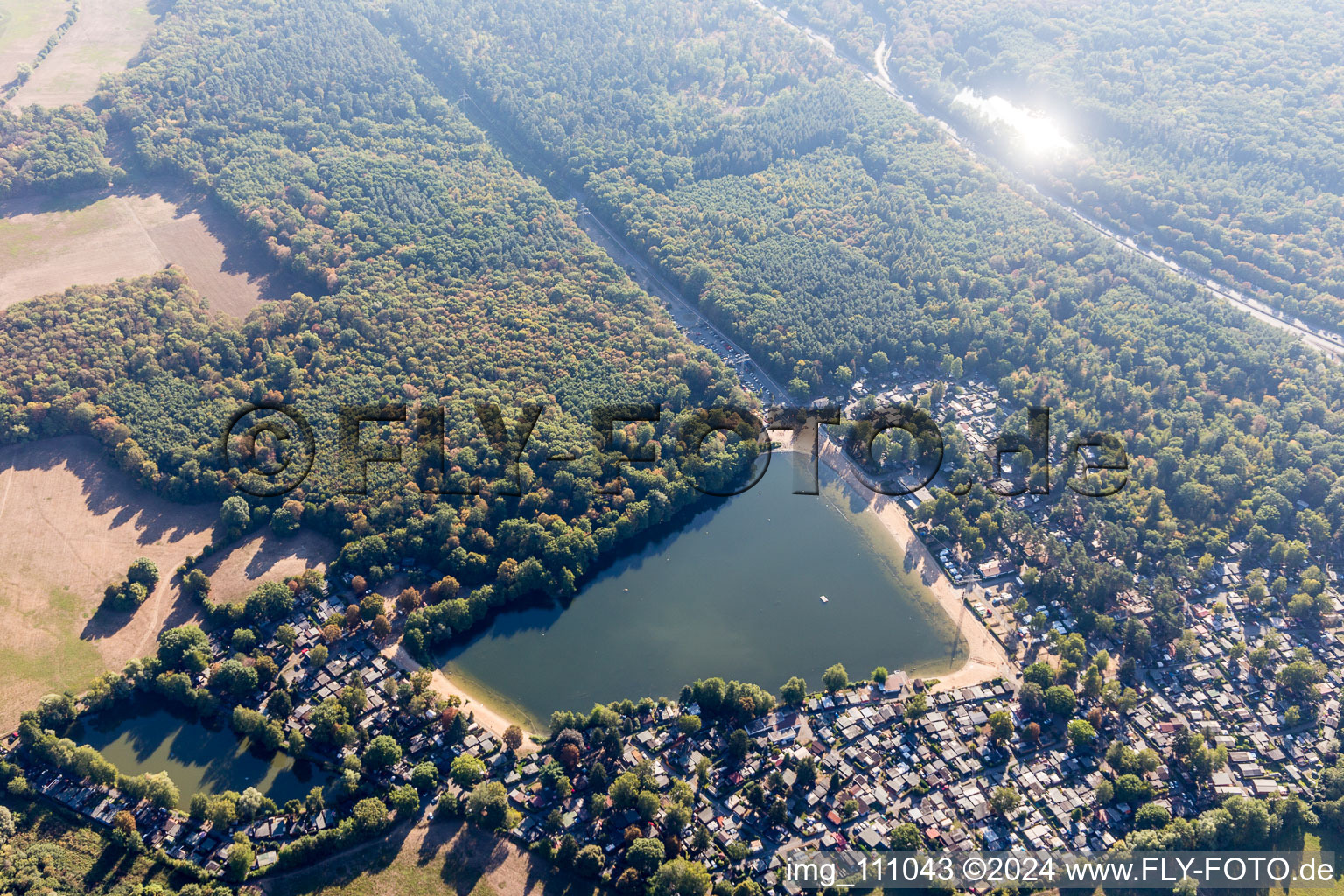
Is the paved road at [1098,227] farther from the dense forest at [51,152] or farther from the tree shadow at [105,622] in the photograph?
the tree shadow at [105,622]

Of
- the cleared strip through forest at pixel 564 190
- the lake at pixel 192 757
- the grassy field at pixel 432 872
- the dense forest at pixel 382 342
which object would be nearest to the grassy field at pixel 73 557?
the dense forest at pixel 382 342

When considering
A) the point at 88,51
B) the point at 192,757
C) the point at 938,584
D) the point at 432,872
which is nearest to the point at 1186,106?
the point at 938,584

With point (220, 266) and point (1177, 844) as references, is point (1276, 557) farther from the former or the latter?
point (220, 266)

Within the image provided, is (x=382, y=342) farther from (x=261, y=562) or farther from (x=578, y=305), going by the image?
(x=261, y=562)

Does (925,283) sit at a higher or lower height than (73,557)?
higher

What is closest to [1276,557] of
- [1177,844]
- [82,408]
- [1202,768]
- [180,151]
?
[1202,768]
